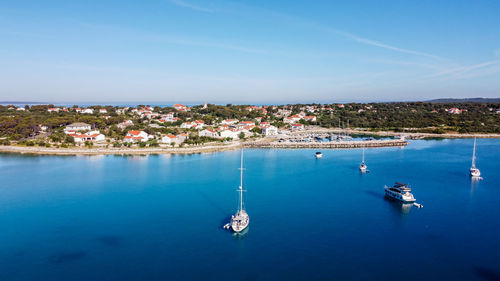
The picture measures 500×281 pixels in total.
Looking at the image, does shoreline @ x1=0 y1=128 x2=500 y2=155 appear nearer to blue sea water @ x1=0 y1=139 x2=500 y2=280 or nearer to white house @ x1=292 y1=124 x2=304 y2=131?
blue sea water @ x1=0 y1=139 x2=500 y2=280

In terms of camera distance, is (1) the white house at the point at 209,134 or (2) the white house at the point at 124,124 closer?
(1) the white house at the point at 209,134

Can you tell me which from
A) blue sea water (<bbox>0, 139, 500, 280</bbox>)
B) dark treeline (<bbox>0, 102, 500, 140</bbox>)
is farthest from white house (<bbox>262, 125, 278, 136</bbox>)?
blue sea water (<bbox>0, 139, 500, 280</bbox>)

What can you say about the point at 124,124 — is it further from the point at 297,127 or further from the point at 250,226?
the point at 250,226

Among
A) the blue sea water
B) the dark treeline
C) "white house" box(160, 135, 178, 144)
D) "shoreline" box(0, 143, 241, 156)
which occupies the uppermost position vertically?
the dark treeline

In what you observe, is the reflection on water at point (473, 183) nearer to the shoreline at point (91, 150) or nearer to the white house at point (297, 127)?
the shoreline at point (91, 150)

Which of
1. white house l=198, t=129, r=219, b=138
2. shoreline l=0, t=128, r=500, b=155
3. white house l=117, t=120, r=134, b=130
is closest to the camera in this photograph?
shoreline l=0, t=128, r=500, b=155

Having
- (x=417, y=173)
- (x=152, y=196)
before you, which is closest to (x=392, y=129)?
(x=417, y=173)

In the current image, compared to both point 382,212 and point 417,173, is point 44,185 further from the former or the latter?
point 417,173

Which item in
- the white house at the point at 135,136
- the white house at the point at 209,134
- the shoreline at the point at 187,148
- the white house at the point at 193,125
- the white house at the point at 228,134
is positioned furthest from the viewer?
the white house at the point at 193,125

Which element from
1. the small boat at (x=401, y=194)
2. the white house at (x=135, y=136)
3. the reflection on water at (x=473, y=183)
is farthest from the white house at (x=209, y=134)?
the reflection on water at (x=473, y=183)
